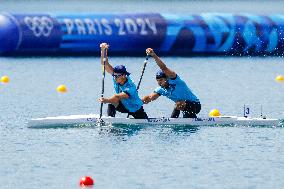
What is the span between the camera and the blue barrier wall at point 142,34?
169ft

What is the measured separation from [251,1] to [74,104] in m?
80.6

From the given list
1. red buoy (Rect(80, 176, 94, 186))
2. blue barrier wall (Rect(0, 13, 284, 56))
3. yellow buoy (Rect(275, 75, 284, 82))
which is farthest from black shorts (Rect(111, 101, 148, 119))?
blue barrier wall (Rect(0, 13, 284, 56))

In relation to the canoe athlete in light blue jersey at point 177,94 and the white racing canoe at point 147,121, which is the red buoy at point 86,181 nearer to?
the white racing canoe at point 147,121

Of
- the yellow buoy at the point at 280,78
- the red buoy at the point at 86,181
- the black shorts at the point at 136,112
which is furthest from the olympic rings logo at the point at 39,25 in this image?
the red buoy at the point at 86,181

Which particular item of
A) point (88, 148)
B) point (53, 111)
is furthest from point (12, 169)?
point (53, 111)

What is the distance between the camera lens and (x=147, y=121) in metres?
29.3

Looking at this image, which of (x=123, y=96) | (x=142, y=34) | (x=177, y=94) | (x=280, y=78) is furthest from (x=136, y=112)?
(x=142, y=34)

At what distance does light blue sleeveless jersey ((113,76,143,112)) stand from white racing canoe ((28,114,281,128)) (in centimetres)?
33

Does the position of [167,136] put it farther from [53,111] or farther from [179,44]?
[179,44]

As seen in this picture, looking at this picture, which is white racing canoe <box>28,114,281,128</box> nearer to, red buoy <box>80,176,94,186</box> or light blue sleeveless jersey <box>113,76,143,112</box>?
light blue sleeveless jersey <box>113,76,143,112</box>

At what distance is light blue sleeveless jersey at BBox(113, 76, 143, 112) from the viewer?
2884cm

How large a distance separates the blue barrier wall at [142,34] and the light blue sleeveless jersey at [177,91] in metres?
22.0

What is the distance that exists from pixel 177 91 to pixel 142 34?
2370 centimetres

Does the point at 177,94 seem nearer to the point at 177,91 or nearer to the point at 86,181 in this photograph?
the point at 177,91
